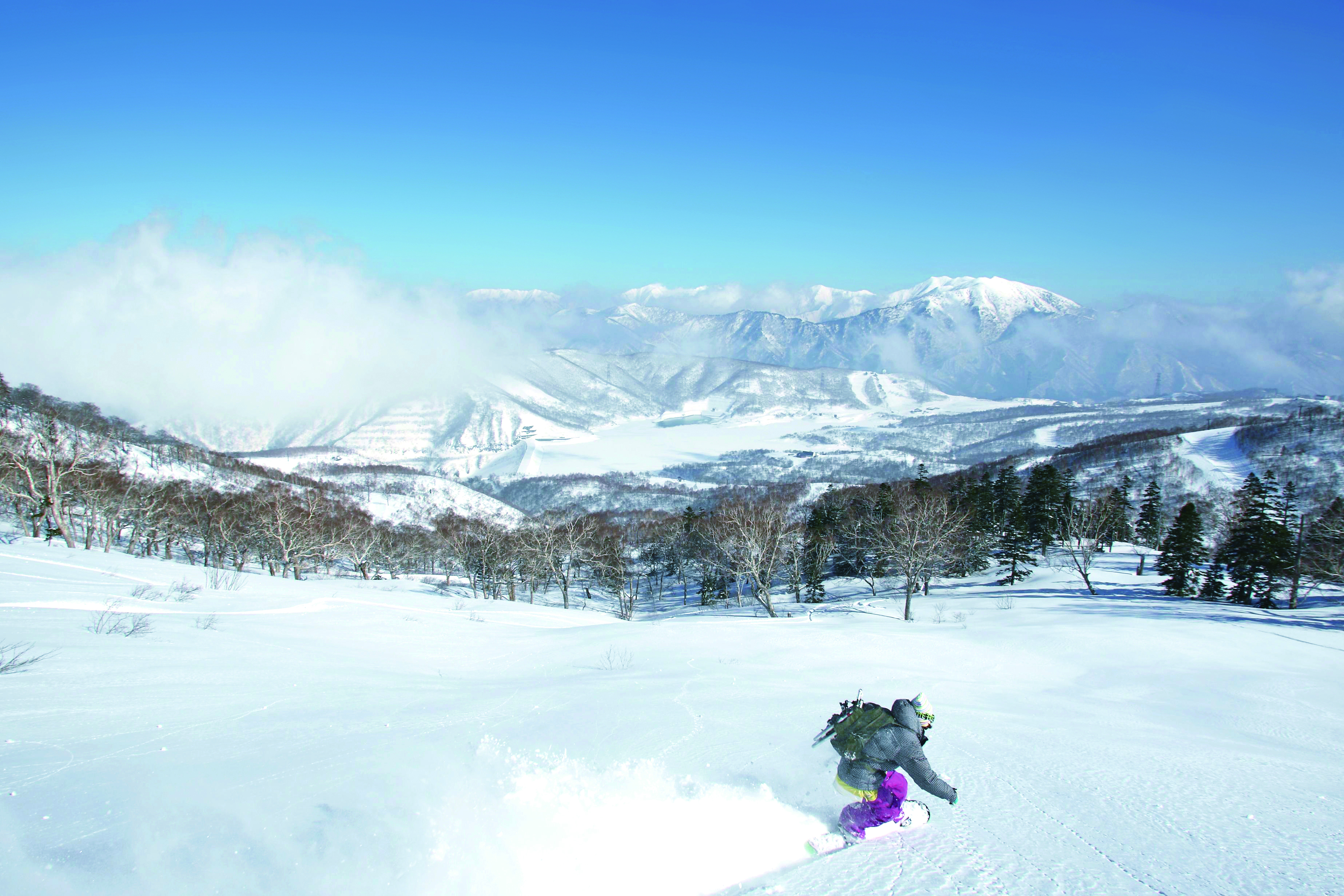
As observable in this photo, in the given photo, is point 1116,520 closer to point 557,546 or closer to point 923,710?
point 557,546

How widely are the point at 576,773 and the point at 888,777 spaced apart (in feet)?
8.42

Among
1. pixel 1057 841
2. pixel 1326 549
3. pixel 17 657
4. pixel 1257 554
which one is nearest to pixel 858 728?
pixel 1057 841

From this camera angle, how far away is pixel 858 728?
5109 millimetres

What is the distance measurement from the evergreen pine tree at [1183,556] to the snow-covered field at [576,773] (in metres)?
38.2

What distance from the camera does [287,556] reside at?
138 feet

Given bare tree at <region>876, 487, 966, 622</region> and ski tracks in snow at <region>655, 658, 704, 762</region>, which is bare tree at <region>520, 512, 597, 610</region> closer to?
bare tree at <region>876, 487, 966, 622</region>

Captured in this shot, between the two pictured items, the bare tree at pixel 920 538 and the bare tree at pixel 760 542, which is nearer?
the bare tree at pixel 760 542

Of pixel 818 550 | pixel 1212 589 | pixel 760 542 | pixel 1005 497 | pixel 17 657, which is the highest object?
pixel 1005 497

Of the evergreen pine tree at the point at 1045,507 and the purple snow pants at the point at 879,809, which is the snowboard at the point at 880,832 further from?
the evergreen pine tree at the point at 1045,507

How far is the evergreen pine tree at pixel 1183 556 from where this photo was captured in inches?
1672

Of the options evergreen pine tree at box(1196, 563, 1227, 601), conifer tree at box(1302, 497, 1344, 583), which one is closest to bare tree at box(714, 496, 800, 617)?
evergreen pine tree at box(1196, 563, 1227, 601)

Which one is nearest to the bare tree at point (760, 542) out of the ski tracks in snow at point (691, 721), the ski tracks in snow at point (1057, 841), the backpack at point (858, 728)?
the ski tracks in snow at point (691, 721)

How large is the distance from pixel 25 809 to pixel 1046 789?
25.5 feet

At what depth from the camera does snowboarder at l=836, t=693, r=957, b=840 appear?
4.85m
